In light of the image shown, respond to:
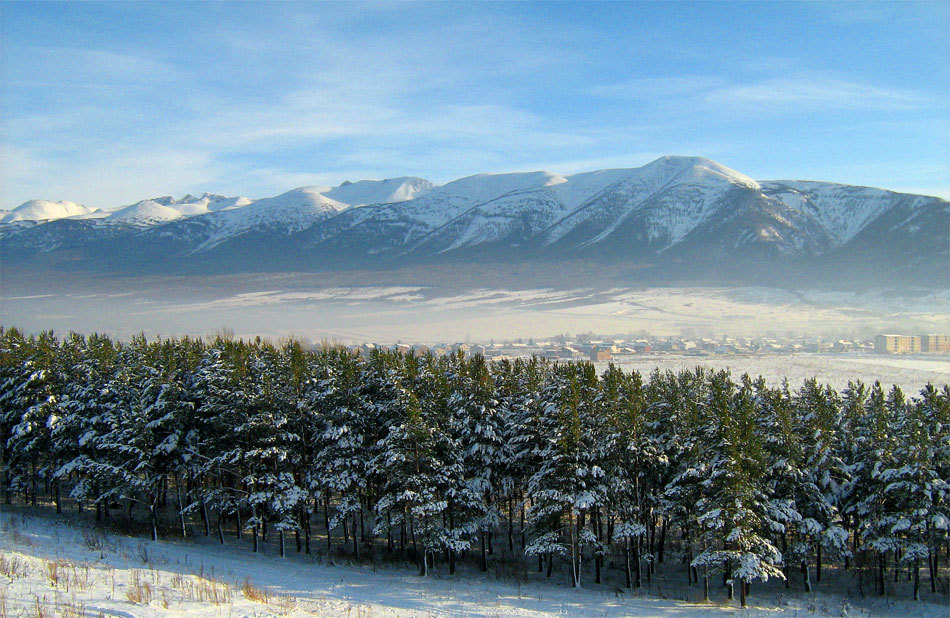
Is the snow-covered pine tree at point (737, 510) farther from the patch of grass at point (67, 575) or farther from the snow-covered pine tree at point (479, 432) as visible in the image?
the patch of grass at point (67, 575)

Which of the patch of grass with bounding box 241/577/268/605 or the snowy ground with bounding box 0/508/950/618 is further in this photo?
the patch of grass with bounding box 241/577/268/605

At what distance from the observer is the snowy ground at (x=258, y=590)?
18.7 m

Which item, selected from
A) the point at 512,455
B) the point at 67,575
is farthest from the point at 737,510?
the point at 67,575

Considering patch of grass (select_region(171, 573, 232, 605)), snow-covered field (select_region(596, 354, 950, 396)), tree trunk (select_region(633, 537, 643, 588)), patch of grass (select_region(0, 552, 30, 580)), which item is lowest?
tree trunk (select_region(633, 537, 643, 588))

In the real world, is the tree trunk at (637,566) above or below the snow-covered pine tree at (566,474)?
below

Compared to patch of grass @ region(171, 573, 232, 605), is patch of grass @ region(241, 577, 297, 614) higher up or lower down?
lower down

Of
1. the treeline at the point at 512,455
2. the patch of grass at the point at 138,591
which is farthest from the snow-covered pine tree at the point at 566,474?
the patch of grass at the point at 138,591

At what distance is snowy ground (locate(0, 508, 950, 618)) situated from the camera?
61.2ft

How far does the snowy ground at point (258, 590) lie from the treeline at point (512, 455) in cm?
195

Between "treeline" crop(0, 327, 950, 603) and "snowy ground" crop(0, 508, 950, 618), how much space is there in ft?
6.39

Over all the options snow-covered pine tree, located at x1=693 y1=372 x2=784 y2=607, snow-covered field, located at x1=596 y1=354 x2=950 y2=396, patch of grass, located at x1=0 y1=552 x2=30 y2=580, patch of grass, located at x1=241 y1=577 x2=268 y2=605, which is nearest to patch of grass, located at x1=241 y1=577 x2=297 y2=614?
patch of grass, located at x1=241 y1=577 x2=268 y2=605

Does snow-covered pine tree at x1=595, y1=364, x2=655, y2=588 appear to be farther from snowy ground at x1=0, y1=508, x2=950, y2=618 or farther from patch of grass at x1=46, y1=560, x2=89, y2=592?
patch of grass at x1=46, y1=560, x2=89, y2=592

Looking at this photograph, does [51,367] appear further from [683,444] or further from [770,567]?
[770,567]

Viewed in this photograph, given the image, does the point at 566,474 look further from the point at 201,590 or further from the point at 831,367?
the point at 831,367
